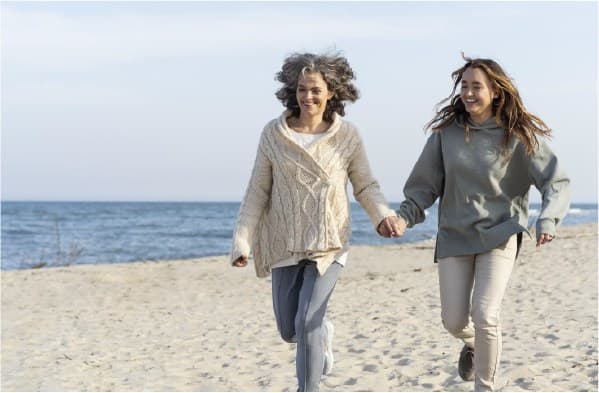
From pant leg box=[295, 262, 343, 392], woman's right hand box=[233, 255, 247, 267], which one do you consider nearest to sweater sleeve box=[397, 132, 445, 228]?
pant leg box=[295, 262, 343, 392]

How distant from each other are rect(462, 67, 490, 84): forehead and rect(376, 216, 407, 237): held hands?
0.93 m

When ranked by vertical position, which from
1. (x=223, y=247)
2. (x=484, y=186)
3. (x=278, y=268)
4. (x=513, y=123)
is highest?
(x=513, y=123)

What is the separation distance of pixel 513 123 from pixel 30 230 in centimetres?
3957

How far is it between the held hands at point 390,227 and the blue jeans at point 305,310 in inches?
13.5

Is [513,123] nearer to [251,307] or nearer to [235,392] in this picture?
[235,392]

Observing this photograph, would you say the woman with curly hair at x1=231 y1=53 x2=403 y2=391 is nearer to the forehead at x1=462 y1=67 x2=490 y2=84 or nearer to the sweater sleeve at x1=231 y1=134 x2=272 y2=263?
the sweater sleeve at x1=231 y1=134 x2=272 y2=263

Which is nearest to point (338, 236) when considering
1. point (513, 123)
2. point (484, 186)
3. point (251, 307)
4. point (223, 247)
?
point (484, 186)

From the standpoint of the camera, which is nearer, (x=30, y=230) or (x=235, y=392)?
(x=235, y=392)

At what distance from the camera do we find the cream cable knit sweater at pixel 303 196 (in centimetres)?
442

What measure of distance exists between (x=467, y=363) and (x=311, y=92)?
2.11 metres

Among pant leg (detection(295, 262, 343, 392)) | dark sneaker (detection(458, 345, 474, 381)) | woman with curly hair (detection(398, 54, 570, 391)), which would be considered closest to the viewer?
pant leg (detection(295, 262, 343, 392))

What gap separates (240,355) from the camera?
7379 millimetres

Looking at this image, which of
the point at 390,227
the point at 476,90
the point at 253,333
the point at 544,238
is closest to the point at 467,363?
the point at 544,238

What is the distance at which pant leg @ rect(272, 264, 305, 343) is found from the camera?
14.7 feet
